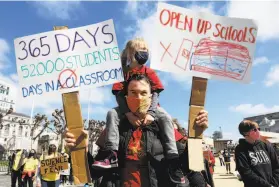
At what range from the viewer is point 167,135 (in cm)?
270

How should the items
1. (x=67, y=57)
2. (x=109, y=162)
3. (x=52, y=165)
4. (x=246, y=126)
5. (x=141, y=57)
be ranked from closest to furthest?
1. (x=109, y=162)
2. (x=141, y=57)
3. (x=67, y=57)
4. (x=246, y=126)
5. (x=52, y=165)

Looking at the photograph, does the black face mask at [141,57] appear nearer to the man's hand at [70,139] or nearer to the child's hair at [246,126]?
the man's hand at [70,139]

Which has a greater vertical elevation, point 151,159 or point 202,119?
point 202,119

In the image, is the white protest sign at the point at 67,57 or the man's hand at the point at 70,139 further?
the white protest sign at the point at 67,57

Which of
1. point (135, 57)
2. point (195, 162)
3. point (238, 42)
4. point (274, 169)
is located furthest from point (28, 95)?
point (274, 169)

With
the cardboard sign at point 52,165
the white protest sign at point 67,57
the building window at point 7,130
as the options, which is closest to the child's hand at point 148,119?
the white protest sign at point 67,57

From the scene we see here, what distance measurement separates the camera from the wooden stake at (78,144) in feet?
9.36

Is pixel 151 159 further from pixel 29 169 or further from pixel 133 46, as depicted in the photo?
pixel 29 169

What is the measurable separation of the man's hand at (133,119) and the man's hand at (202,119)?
54 centimetres

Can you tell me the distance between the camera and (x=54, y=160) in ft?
29.7

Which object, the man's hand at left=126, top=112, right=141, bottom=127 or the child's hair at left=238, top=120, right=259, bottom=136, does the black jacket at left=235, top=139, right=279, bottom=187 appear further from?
the man's hand at left=126, top=112, right=141, bottom=127

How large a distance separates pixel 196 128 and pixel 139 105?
58 cm

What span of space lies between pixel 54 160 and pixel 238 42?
7173 mm

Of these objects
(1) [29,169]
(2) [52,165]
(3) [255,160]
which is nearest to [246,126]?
(3) [255,160]
